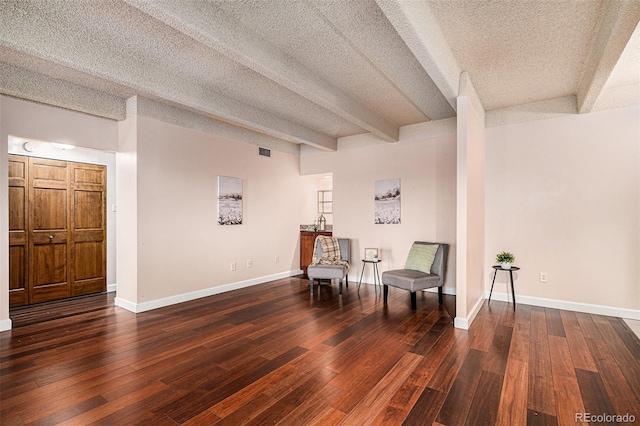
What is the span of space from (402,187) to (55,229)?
552 cm

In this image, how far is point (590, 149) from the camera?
4.07 meters

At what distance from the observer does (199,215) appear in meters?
4.95

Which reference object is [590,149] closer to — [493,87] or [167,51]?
[493,87]

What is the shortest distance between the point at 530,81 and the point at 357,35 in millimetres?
2395

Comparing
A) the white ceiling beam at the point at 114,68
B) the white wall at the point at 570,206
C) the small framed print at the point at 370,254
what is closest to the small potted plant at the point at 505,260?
the white wall at the point at 570,206

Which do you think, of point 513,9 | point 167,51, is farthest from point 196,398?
point 513,9

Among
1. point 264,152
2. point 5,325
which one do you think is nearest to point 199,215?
point 264,152

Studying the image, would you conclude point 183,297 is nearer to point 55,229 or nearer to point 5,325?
point 5,325

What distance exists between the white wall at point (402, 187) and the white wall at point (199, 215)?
→ 3.92 ft

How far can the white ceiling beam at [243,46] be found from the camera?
7.19 ft

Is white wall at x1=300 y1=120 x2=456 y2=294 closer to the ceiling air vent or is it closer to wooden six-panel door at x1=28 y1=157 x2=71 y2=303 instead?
the ceiling air vent

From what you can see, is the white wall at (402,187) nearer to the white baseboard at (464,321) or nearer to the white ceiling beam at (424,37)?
the white baseboard at (464,321)

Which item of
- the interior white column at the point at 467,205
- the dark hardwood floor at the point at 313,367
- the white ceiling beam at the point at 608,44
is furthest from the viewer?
the interior white column at the point at 467,205

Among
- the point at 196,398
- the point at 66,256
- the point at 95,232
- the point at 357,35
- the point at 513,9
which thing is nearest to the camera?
the point at 196,398
